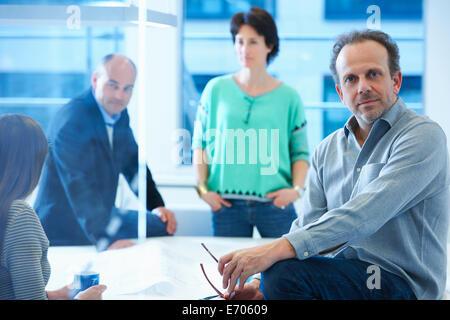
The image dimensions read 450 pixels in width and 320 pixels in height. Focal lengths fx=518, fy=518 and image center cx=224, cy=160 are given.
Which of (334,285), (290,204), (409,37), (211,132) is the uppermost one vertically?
(409,37)

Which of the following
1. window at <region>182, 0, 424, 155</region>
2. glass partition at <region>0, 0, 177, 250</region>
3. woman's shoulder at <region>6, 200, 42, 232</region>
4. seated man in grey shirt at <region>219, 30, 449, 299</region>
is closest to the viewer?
seated man in grey shirt at <region>219, 30, 449, 299</region>

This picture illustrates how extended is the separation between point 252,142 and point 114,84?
0.51 m

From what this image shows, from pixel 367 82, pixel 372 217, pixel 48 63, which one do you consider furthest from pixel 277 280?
pixel 48 63

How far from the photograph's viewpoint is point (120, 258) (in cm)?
173

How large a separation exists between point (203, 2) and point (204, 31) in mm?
94

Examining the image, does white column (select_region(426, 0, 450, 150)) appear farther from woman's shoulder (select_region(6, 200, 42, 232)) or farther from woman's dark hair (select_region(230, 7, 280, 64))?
woman's shoulder (select_region(6, 200, 42, 232))

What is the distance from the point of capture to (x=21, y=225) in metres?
1.40

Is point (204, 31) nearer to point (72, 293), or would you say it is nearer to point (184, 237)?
point (184, 237)

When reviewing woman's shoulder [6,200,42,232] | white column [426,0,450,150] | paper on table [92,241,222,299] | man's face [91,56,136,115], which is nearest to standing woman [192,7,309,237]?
paper on table [92,241,222,299]

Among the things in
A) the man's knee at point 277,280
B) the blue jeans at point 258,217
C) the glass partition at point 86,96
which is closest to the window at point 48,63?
the glass partition at point 86,96

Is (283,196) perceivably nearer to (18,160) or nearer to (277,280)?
(277,280)

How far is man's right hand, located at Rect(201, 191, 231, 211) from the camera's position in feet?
5.34
